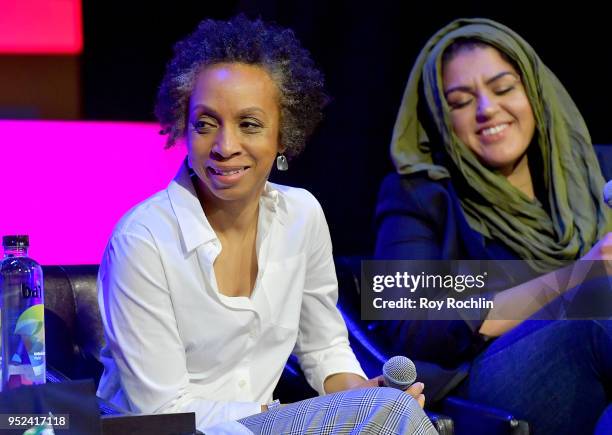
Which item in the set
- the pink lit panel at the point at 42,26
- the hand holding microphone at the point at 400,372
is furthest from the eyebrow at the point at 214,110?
the pink lit panel at the point at 42,26

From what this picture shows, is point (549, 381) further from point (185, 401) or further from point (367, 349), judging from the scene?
point (185, 401)

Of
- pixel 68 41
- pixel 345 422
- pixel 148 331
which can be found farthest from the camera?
pixel 68 41

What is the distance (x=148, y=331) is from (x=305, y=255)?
419 mm

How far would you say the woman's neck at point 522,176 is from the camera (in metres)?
3.10

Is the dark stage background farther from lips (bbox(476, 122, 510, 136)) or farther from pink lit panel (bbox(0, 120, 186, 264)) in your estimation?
lips (bbox(476, 122, 510, 136))

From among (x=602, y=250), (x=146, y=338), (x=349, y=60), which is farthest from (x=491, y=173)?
(x=146, y=338)

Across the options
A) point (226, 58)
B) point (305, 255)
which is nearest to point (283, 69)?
point (226, 58)

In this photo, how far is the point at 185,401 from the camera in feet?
6.01

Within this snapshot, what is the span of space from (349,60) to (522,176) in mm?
670

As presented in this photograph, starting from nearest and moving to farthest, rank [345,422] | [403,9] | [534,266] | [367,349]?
[345,422] < [367,349] < [534,266] < [403,9]

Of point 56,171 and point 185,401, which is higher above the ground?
point 56,171

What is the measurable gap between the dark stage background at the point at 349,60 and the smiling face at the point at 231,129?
794 millimetres

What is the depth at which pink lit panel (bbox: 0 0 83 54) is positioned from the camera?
2.64 metres

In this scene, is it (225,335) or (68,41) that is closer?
(225,335)
